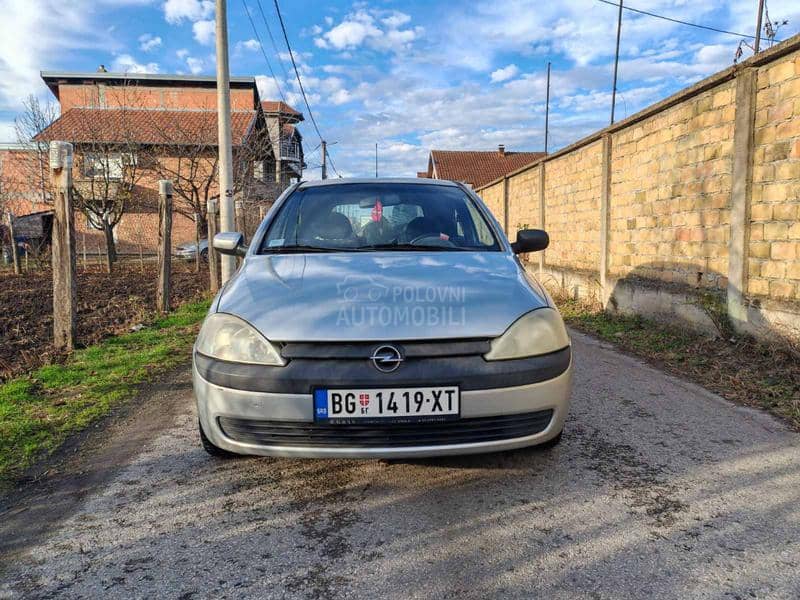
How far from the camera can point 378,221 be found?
3451mm

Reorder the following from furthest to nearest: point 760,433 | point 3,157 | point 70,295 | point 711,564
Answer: point 3,157, point 70,295, point 760,433, point 711,564

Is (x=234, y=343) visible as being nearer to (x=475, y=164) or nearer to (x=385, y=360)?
(x=385, y=360)

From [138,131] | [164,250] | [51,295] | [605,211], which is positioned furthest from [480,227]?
[138,131]

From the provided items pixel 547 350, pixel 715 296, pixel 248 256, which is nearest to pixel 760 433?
pixel 547 350

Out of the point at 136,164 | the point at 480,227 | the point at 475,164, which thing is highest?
the point at 475,164

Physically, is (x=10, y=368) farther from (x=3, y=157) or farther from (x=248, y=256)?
(x=3, y=157)

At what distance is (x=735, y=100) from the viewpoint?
4.86m

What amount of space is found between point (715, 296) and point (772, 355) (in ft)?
3.26

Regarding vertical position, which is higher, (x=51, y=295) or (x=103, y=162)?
(x=103, y=162)

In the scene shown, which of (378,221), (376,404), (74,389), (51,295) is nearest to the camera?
(376,404)

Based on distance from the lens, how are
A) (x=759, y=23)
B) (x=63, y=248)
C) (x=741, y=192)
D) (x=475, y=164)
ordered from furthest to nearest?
1. (x=475, y=164)
2. (x=759, y=23)
3. (x=63, y=248)
4. (x=741, y=192)

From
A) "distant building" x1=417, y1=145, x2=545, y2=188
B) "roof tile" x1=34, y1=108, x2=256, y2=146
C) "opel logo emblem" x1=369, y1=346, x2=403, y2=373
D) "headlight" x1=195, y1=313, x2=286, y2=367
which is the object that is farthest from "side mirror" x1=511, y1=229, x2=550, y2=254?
"distant building" x1=417, y1=145, x2=545, y2=188

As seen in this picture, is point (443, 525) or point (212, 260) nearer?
point (443, 525)

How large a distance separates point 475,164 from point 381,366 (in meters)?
42.1
